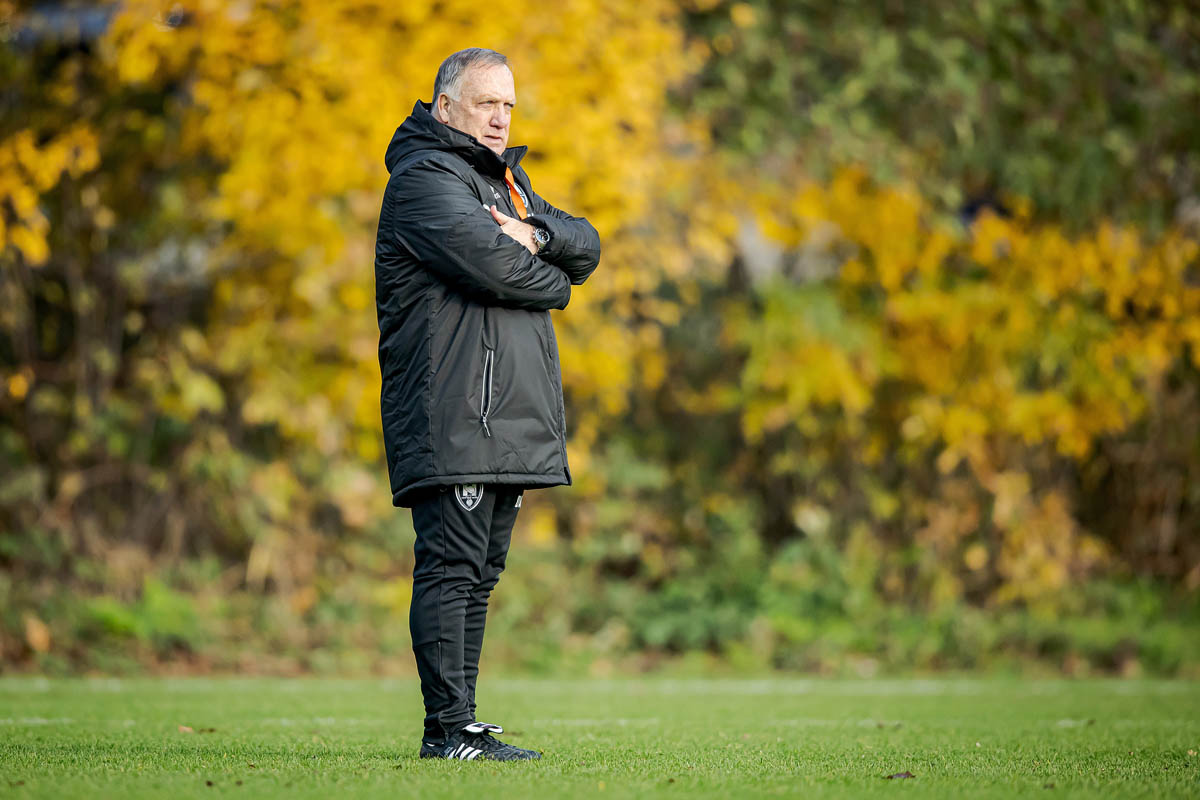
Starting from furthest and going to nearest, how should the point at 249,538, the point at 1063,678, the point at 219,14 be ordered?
the point at 249,538
the point at 1063,678
the point at 219,14

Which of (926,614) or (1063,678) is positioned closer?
(1063,678)

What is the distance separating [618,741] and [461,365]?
167cm

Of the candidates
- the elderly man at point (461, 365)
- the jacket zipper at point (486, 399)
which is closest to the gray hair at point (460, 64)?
the elderly man at point (461, 365)

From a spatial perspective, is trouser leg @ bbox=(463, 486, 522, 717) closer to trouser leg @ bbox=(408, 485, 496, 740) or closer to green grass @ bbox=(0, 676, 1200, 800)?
trouser leg @ bbox=(408, 485, 496, 740)

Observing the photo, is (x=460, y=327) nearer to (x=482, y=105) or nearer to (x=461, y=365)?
(x=461, y=365)

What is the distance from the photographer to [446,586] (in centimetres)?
409

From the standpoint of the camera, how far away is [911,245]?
10.8m

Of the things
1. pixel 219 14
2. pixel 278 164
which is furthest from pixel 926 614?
pixel 219 14

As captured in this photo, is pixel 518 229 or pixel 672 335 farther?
pixel 672 335

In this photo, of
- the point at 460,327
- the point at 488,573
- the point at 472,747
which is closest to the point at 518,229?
the point at 460,327

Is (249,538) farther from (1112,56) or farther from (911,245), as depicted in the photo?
(1112,56)

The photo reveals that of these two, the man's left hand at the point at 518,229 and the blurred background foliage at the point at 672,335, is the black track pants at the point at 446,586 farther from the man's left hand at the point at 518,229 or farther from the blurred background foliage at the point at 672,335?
the blurred background foliage at the point at 672,335

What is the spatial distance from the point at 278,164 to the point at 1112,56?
595 centimetres

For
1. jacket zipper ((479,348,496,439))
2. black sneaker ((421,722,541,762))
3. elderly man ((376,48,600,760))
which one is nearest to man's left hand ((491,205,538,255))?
elderly man ((376,48,600,760))
